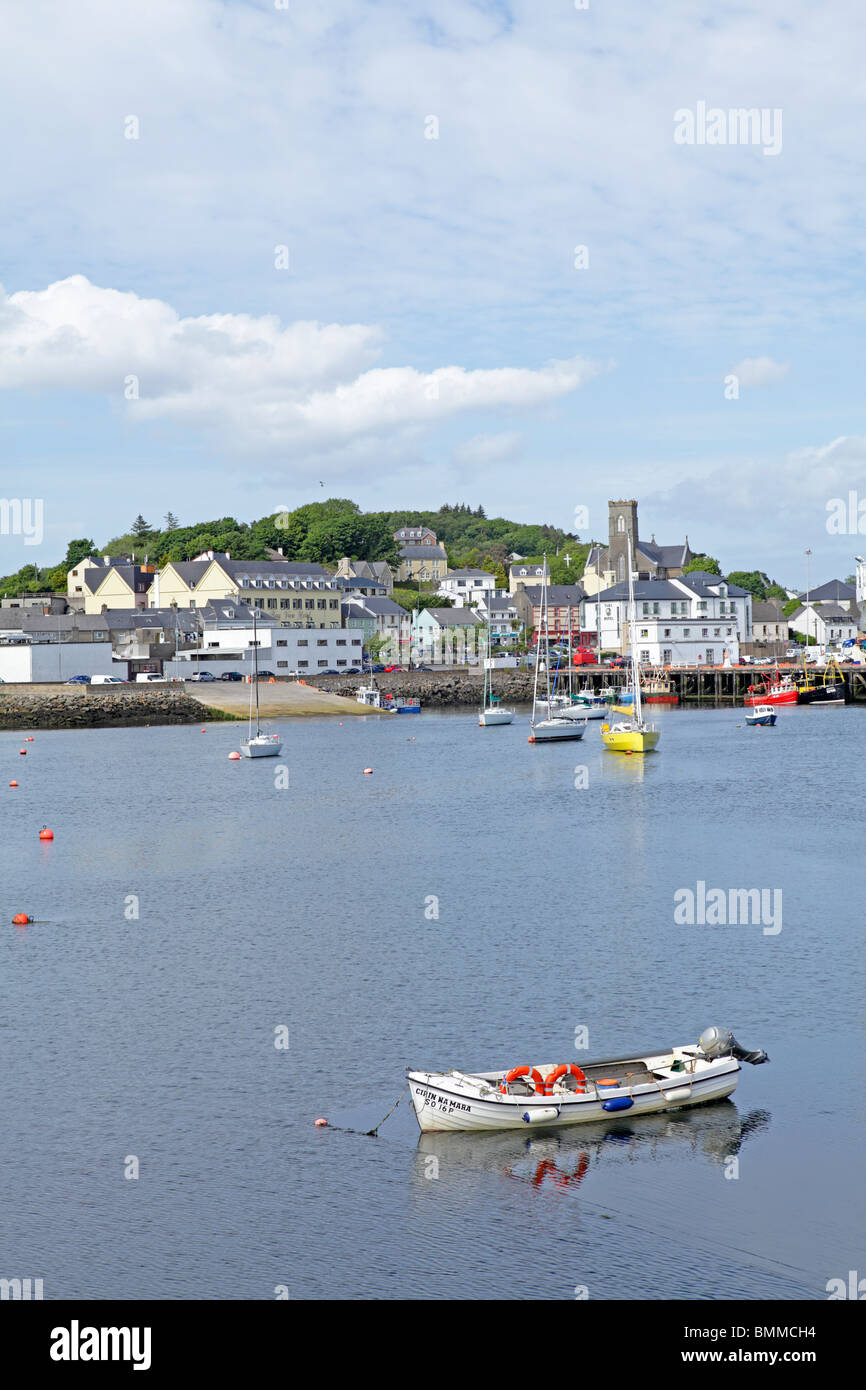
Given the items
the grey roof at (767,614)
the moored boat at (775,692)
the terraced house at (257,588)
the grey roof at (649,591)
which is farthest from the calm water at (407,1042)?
the grey roof at (767,614)

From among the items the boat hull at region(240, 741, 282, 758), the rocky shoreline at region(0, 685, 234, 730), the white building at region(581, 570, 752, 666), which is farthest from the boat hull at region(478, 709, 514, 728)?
the white building at region(581, 570, 752, 666)

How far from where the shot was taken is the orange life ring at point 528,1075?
23953 millimetres

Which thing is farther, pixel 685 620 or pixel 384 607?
pixel 384 607

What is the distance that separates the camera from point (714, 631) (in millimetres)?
169250

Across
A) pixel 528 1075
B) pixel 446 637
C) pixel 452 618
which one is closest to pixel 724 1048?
pixel 528 1075

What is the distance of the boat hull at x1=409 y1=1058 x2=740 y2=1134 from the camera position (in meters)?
23.5

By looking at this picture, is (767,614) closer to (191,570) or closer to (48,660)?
(191,570)

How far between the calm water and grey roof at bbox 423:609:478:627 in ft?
439

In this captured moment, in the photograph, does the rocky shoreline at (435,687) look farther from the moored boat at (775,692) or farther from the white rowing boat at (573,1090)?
the white rowing boat at (573,1090)

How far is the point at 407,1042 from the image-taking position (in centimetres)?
2877

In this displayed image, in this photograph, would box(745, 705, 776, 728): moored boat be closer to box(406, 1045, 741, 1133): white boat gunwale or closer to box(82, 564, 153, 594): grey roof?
box(406, 1045, 741, 1133): white boat gunwale

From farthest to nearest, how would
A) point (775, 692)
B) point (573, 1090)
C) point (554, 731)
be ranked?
point (775, 692) < point (554, 731) < point (573, 1090)

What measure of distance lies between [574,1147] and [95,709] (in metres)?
107
